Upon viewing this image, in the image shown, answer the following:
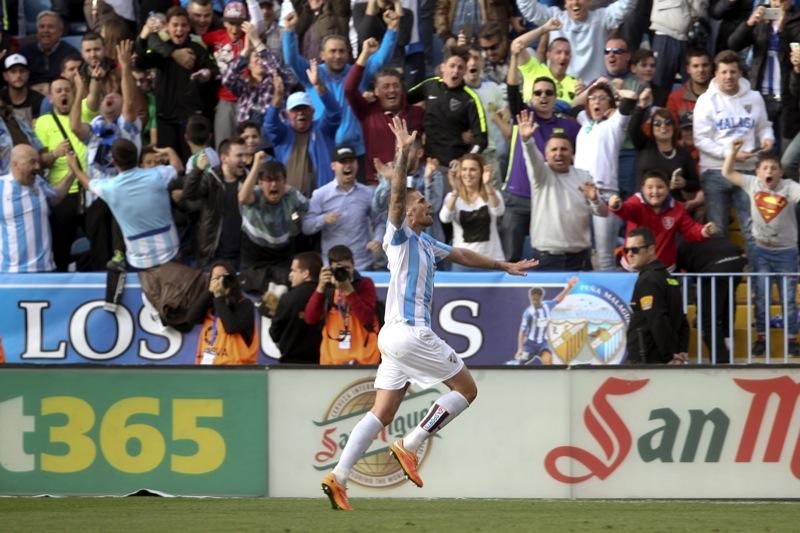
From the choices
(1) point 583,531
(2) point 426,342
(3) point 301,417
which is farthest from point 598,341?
(1) point 583,531

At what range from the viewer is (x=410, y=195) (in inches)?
425

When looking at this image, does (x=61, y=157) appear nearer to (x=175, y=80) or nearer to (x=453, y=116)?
(x=175, y=80)

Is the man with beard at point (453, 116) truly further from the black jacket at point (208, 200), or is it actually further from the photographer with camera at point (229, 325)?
the photographer with camera at point (229, 325)

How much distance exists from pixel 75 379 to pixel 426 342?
12.0 feet

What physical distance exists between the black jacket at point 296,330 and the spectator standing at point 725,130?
4.18 m

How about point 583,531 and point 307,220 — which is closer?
point 583,531

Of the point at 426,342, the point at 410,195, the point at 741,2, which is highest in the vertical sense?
the point at 741,2

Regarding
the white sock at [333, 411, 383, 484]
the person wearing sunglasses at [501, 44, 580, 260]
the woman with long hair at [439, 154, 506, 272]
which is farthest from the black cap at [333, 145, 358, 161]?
the white sock at [333, 411, 383, 484]

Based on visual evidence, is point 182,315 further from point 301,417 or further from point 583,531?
point 583,531

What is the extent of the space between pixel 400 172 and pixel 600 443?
3.54 m

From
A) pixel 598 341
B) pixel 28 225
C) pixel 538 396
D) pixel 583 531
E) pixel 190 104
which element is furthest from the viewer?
pixel 190 104

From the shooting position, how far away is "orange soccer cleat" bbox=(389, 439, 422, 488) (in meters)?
10.6

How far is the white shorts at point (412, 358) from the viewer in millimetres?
10719

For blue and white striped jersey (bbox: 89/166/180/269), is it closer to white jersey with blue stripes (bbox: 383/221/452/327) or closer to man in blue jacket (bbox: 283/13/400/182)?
man in blue jacket (bbox: 283/13/400/182)
